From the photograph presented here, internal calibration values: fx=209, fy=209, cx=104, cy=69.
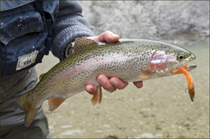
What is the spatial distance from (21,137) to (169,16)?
18.4m

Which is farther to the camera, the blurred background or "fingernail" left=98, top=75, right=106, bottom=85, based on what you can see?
the blurred background

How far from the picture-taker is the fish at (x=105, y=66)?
118 cm

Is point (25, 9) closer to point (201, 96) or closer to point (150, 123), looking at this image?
point (150, 123)

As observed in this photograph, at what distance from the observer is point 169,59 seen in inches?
46.1

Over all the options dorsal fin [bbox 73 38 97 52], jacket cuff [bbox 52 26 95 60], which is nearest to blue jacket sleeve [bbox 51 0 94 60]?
jacket cuff [bbox 52 26 95 60]

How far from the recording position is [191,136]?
2668 mm

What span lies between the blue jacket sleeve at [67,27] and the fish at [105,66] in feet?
1.10

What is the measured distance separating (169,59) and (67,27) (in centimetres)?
95

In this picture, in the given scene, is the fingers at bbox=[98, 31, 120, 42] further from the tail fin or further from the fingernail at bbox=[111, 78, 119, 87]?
the tail fin

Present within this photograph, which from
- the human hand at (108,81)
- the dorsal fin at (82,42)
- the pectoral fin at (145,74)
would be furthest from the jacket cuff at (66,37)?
the pectoral fin at (145,74)

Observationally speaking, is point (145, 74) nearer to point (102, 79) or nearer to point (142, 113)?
point (102, 79)

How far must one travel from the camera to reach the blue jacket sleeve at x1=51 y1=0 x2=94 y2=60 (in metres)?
1.69

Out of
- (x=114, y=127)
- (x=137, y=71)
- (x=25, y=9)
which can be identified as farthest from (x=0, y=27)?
(x=114, y=127)

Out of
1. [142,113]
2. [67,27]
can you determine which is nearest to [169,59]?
[67,27]
